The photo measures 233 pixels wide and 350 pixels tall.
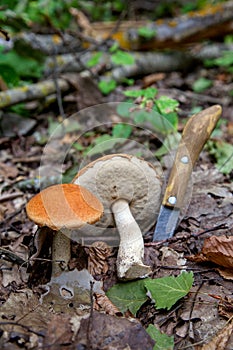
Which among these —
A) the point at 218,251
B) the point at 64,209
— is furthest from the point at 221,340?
the point at 64,209

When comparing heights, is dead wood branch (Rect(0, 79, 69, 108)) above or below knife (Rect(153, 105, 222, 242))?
below

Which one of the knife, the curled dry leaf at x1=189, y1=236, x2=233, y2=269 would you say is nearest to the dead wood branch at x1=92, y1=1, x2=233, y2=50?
the knife

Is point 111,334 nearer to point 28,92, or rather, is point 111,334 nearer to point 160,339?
point 160,339

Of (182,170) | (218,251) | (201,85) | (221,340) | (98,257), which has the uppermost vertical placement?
(182,170)

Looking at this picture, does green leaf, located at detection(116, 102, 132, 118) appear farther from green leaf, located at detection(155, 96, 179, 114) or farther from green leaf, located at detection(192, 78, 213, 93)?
green leaf, located at detection(192, 78, 213, 93)

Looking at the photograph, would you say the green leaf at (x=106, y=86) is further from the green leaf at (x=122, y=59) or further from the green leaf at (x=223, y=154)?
the green leaf at (x=223, y=154)

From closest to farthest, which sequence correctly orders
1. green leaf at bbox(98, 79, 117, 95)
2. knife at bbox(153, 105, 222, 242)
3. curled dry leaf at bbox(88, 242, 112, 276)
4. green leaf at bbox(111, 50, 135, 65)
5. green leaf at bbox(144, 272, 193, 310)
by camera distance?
green leaf at bbox(144, 272, 193, 310)
curled dry leaf at bbox(88, 242, 112, 276)
knife at bbox(153, 105, 222, 242)
green leaf at bbox(111, 50, 135, 65)
green leaf at bbox(98, 79, 117, 95)

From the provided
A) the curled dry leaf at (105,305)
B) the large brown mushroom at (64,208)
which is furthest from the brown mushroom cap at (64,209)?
the curled dry leaf at (105,305)
